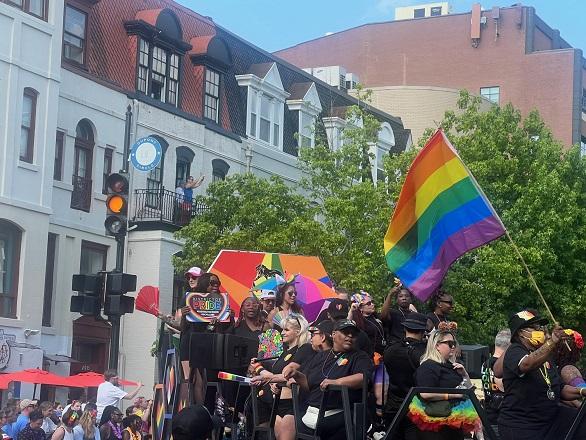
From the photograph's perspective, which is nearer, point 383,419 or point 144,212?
point 383,419

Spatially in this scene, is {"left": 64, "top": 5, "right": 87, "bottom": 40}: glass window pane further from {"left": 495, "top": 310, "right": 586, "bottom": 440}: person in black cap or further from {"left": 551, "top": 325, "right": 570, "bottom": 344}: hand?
{"left": 551, "top": 325, "right": 570, "bottom": 344}: hand

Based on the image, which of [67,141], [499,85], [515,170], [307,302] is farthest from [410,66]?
[307,302]

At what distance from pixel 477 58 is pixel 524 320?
5575 centimetres

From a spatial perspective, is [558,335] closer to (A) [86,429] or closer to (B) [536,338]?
(B) [536,338]

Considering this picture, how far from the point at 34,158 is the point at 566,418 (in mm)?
23879

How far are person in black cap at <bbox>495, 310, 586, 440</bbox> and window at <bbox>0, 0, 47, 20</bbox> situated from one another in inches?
944

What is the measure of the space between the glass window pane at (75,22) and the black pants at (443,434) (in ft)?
83.0

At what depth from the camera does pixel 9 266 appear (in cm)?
3061

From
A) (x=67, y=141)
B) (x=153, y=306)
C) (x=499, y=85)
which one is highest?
(x=499, y=85)

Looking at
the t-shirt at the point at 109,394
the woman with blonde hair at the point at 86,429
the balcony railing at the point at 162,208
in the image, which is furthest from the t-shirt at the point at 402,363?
the balcony railing at the point at 162,208

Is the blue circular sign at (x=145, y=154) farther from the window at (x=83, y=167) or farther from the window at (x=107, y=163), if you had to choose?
the window at (x=107, y=163)

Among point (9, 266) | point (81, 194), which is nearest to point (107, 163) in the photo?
point (81, 194)

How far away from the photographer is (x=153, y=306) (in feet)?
48.1

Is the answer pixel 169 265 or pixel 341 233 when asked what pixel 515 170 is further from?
pixel 169 265
